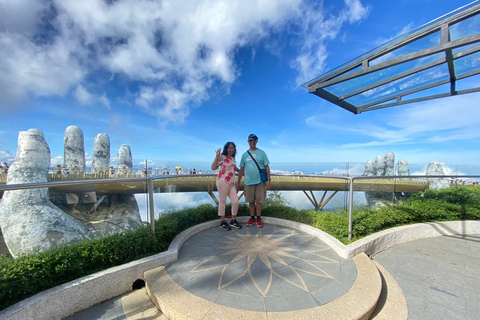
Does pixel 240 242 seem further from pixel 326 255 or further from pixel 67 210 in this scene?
pixel 67 210

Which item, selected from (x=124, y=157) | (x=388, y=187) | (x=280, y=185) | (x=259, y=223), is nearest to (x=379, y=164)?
(x=388, y=187)

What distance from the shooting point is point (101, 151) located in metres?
17.0

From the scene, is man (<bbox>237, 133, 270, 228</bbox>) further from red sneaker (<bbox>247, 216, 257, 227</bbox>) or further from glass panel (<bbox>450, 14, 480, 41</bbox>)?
glass panel (<bbox>450, 14, 480, 41</bbox>)

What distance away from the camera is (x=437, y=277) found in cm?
269

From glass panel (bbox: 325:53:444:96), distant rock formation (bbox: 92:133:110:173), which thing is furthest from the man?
distant rock formation (bbox: 92:133:110:173)

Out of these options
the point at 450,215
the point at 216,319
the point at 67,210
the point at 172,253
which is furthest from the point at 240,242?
the point at 450,215

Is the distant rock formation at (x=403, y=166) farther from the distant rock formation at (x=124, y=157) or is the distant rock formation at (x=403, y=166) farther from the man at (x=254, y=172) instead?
the distant rock formation at (x=124, y=157)

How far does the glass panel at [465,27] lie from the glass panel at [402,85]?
3.23 ft

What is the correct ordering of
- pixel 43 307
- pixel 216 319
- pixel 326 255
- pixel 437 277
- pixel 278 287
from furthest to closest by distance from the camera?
pixel 326 255, pixel 437 277, pixel 278 287, pixel 43 307, pixel 216 319

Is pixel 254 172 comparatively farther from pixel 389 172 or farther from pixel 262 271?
pixel 389 172

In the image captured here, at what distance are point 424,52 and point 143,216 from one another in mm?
5403

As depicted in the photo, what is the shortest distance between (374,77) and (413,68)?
0.67 metres

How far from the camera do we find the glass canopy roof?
10.0 ft

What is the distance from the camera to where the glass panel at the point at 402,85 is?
14.4 feet
